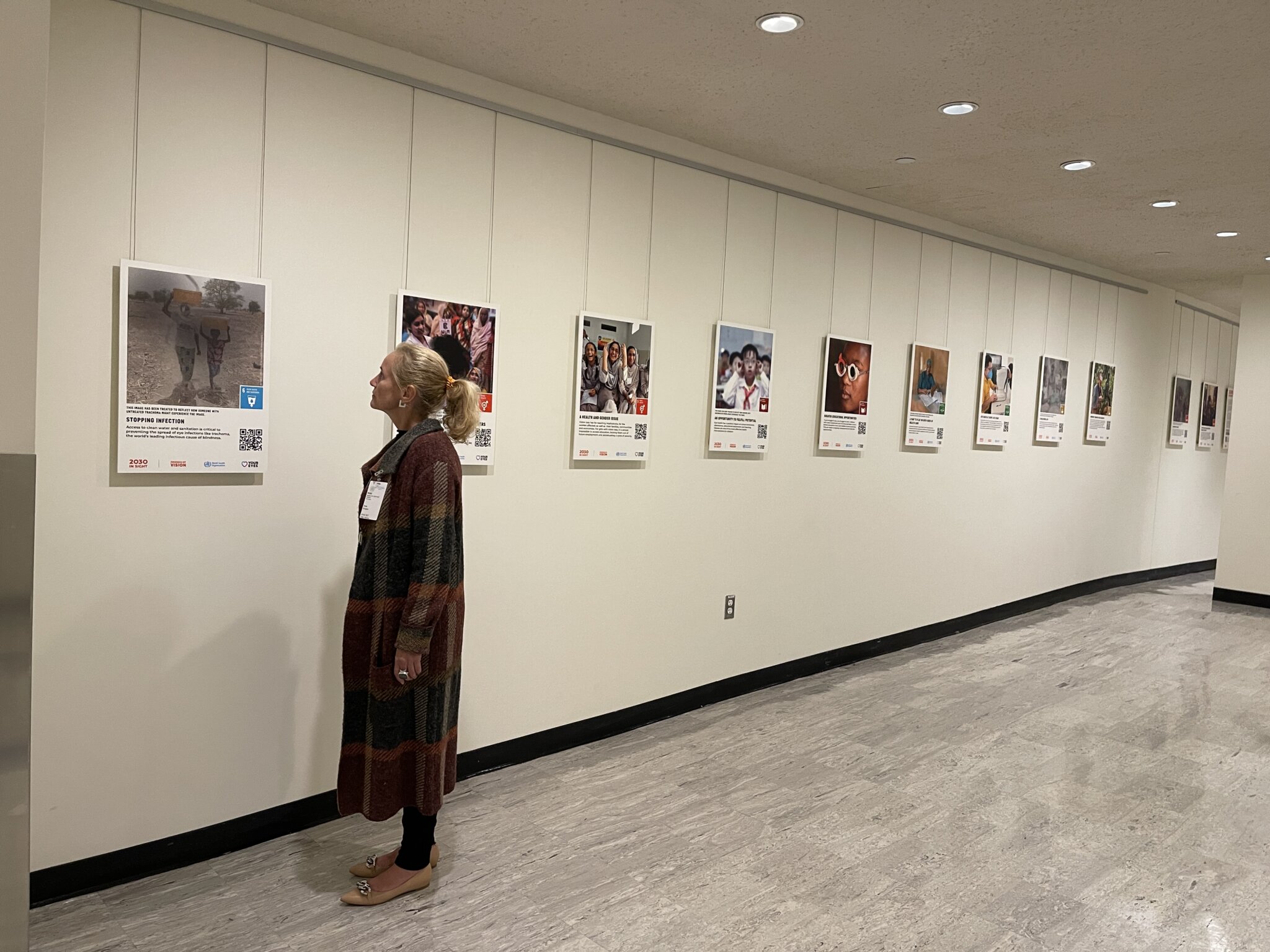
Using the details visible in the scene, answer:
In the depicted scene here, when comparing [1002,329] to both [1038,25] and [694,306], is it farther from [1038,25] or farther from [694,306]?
[1038,25]

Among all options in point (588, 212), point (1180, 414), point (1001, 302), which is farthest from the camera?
point (1180, 414)

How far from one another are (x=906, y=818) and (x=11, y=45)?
3720 millimetres

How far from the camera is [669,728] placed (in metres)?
4.59

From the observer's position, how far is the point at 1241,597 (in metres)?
8.30

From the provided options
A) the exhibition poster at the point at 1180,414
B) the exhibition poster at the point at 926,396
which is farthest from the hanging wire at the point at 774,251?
the exhibition poster at the point at 1180,414

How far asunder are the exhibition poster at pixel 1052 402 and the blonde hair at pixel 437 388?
5.93 m

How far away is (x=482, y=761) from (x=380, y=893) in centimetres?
111

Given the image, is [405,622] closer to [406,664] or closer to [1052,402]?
[406,664]

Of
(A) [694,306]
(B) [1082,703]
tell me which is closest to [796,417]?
(A) [694,306]

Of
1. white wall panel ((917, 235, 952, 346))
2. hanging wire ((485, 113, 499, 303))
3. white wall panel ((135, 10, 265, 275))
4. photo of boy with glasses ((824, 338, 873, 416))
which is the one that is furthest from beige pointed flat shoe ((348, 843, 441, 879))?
white wall panel ((917, 235, 952, 346))

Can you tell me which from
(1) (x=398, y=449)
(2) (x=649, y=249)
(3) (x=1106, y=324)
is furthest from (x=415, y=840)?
(3) (x=1106, y=324)

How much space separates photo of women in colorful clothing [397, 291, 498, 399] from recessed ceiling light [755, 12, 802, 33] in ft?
5.08

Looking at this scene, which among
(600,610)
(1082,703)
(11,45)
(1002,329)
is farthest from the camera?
(1002,329)

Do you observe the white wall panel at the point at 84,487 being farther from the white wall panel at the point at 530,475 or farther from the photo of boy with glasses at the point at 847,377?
the photo of boy with glasses at the point at 847,377
